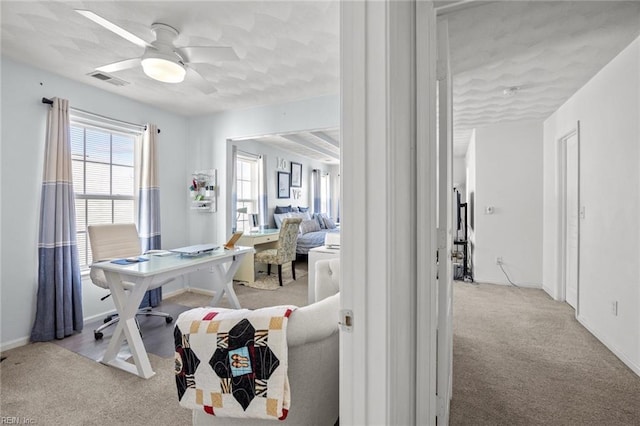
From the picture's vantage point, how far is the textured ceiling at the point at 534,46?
6.22 ft

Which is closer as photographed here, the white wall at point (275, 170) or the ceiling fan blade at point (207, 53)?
the ceiling fan blade at point (207, 53)

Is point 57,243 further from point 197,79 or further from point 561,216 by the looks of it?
point 561,216

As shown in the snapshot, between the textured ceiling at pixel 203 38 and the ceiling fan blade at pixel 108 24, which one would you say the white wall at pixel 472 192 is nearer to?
the textured ceiling at pixel 203 38

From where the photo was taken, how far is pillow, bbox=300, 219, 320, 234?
6.02 meters

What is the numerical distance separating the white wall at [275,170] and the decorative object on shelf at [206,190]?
2.81 ft

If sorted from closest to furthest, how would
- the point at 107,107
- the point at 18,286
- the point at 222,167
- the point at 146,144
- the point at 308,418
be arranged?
the point at 308,418
the point at 18,286
the point at 107,107
the point at 146,144
the point at 222,167

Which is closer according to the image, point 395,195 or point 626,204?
point 395,195

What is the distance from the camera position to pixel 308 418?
1.33m

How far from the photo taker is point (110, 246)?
2893 mm

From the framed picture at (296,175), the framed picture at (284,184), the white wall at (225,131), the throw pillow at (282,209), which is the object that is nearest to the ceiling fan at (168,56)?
the white wall at (225,131)

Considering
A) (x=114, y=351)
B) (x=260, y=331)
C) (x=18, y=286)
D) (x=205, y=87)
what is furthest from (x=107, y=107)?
(x=260, y=331)

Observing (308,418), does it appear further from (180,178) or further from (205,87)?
(180,178)

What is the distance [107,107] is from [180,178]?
3.79 ft

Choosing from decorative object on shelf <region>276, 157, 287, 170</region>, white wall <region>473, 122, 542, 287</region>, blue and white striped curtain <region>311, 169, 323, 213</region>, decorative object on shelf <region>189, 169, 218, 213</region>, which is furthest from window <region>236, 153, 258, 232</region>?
white wall <region>473, 122, 542, 287</region>
